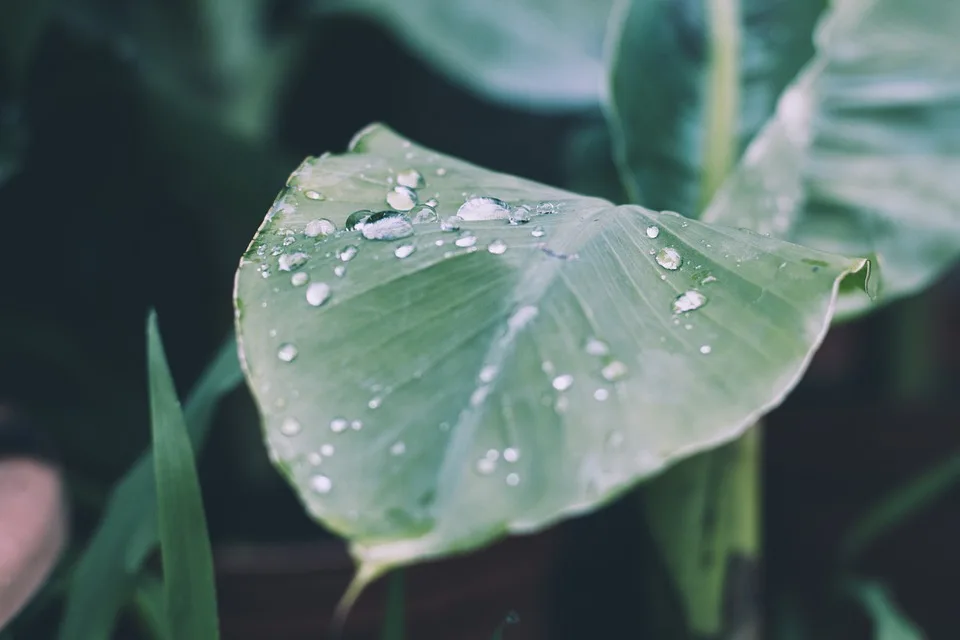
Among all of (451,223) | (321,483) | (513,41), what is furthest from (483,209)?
(513,41)

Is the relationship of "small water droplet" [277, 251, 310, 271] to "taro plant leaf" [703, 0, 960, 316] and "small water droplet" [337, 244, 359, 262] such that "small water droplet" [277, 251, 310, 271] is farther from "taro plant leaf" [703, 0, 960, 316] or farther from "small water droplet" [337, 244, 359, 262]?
"taro plant leaf" [703, 0, 960, 316]

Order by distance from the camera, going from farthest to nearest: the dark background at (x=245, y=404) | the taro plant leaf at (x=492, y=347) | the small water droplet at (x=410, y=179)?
the dark background at (x=245, y=404) → the small water droplet at (x=410, y=179) → the taro plant leaf at (x=492, y=347)

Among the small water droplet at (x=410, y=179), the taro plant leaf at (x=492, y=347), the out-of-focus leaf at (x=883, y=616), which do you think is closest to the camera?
the taro plant leaf at (x=492, y=347)

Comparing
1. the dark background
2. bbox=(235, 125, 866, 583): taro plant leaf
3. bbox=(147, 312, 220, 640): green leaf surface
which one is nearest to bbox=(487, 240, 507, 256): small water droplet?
bbox=(235, 125, 866, 583): taro plant leaf

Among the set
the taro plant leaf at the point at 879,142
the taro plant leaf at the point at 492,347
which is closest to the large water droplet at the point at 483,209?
the taro plant leaf at the point at 492,347

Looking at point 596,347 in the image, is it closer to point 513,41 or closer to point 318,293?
point 318,293

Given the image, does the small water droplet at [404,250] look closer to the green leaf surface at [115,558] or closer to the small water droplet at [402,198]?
the small water droplet at [402,198]

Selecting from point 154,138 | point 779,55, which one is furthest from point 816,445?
point 154,138

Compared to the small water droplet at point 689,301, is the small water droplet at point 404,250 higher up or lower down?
higher up
